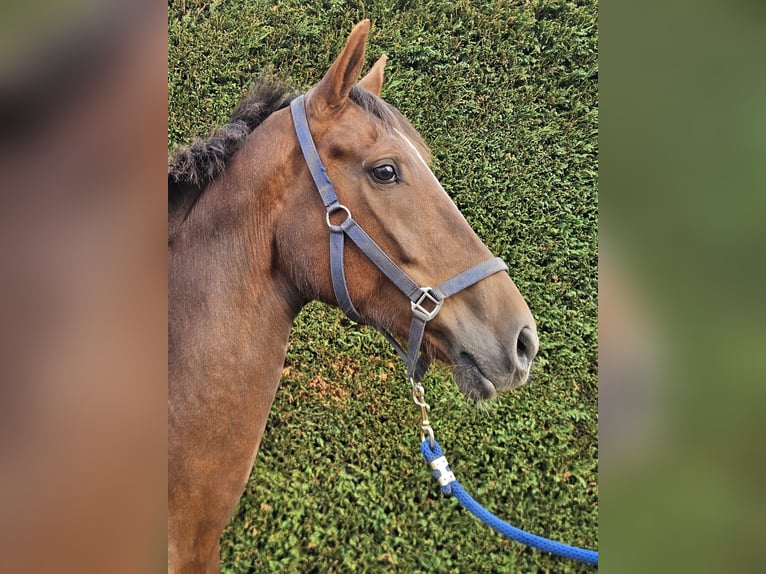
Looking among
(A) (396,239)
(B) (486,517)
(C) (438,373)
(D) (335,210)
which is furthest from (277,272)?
(C) (438,373)

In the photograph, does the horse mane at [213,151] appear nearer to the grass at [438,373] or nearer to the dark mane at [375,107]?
the dark mane at [375,107]

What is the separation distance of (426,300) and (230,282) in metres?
0.58

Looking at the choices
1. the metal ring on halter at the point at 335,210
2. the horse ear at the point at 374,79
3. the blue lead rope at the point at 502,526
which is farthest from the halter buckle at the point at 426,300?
the horse ear at the point at 374,79

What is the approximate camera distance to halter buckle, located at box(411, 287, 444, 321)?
136 cm

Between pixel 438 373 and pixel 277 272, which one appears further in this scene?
pixel 438 373

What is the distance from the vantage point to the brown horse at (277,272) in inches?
53.6

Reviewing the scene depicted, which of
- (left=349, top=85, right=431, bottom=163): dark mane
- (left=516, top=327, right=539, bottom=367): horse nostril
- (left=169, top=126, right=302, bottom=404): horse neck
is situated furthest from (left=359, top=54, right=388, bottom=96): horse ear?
(left=516, top=327, right=539, bottom=367): horse nostril

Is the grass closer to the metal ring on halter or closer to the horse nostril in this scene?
the horse nostril

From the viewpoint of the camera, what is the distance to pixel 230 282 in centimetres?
141

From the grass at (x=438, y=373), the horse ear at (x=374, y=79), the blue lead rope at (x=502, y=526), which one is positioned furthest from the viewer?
the grass at (x=438, y=373)

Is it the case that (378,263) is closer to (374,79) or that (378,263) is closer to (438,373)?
(374,79)
